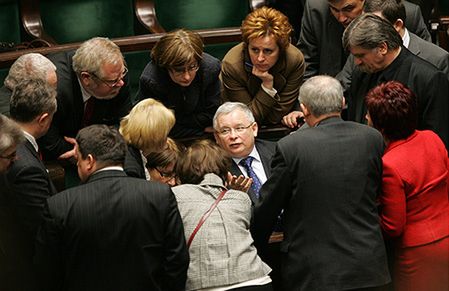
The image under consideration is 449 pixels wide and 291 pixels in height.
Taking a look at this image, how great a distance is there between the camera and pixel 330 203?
206 centimetres

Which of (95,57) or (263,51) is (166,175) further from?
(263,51)

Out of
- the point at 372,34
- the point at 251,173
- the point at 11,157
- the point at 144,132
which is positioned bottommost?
the point at 251,173

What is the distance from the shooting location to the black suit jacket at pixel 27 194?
2008mm

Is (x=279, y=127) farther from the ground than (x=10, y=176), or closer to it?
closer to it

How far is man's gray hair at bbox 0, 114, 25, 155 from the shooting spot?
194 centimetres

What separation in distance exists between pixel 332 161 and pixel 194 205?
315 millimetres

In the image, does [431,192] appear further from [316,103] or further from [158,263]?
[158,263]

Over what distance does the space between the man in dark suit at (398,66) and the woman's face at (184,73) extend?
1.37 ft

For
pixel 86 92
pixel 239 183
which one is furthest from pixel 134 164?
pixel 86 92

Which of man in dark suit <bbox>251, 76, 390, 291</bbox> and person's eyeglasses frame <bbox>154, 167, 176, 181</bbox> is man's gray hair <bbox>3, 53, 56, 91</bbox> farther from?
man in dark suit <bbox>251, 76, 390, 291</bbox>

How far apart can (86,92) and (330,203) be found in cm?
85

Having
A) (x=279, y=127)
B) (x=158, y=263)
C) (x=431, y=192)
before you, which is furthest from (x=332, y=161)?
(x=279, y=127)

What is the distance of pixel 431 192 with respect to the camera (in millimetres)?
2125

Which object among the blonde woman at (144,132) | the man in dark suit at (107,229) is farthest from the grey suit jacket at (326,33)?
the man in dark suit at (107,229)
